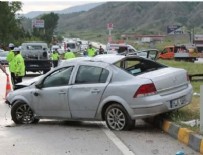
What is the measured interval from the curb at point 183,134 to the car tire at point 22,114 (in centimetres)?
289

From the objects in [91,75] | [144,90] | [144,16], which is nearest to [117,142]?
[144,90]

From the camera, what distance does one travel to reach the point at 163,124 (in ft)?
31.0

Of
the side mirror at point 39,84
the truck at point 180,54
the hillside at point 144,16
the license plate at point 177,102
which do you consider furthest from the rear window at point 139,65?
the hillside at point 144,16

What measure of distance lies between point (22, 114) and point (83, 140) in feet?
8.62

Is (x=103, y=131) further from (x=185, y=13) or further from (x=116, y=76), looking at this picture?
(x=185, y=13)

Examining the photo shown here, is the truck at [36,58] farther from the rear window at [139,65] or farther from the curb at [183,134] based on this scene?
the curb at [183,134]

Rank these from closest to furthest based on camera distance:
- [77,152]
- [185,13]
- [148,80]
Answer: [77,152] < [148,80] < [185,13]

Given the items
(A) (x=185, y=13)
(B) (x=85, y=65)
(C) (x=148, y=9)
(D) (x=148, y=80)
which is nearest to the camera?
(D) (x=148, y=80)

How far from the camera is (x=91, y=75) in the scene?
991 cm

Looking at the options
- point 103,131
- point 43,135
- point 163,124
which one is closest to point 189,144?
point 163,124

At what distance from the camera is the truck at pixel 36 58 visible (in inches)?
1105

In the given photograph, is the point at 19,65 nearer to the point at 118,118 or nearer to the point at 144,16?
the point at 118,118

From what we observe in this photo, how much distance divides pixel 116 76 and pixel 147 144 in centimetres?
178

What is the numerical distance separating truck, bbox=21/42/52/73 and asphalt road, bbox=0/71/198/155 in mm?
17276
